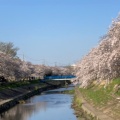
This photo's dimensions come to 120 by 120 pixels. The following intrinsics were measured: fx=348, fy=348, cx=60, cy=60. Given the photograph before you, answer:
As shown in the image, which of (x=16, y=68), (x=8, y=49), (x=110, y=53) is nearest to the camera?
(x=110, y=53)

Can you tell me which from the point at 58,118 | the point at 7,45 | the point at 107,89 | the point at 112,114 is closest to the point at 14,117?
the point at 58,118

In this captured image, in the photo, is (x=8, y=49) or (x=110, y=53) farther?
(x=8, y=49)

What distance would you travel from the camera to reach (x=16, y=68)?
64.9 meters

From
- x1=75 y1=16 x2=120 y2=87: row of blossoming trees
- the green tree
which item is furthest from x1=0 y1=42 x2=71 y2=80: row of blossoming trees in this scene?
x1=75 y1=16 x2=120 y2=87: row of blossoming trees

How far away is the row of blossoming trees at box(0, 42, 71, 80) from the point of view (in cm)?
5471

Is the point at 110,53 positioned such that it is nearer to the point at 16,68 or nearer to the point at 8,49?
the point at 16,68

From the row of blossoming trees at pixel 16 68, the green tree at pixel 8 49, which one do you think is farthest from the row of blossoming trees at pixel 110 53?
the green tree at pixel 8 49

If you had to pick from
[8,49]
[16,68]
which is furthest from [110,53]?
[8,49]

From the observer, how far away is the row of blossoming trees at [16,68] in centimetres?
5471

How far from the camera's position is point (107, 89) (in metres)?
34.2

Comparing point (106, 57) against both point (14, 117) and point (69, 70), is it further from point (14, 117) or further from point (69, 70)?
point (69, 70)

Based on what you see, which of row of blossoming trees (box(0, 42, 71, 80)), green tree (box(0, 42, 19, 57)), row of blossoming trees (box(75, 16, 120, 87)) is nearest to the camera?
row of blossoming trees (box(75, 16, 120, 87))

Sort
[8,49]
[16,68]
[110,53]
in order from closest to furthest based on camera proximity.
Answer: [110,53]
[16,68]
[8,49]

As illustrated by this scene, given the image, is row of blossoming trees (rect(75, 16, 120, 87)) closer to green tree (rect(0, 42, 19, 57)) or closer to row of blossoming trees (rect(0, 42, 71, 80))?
row of blossoming trees (rect(0, 42, 71, 80))
